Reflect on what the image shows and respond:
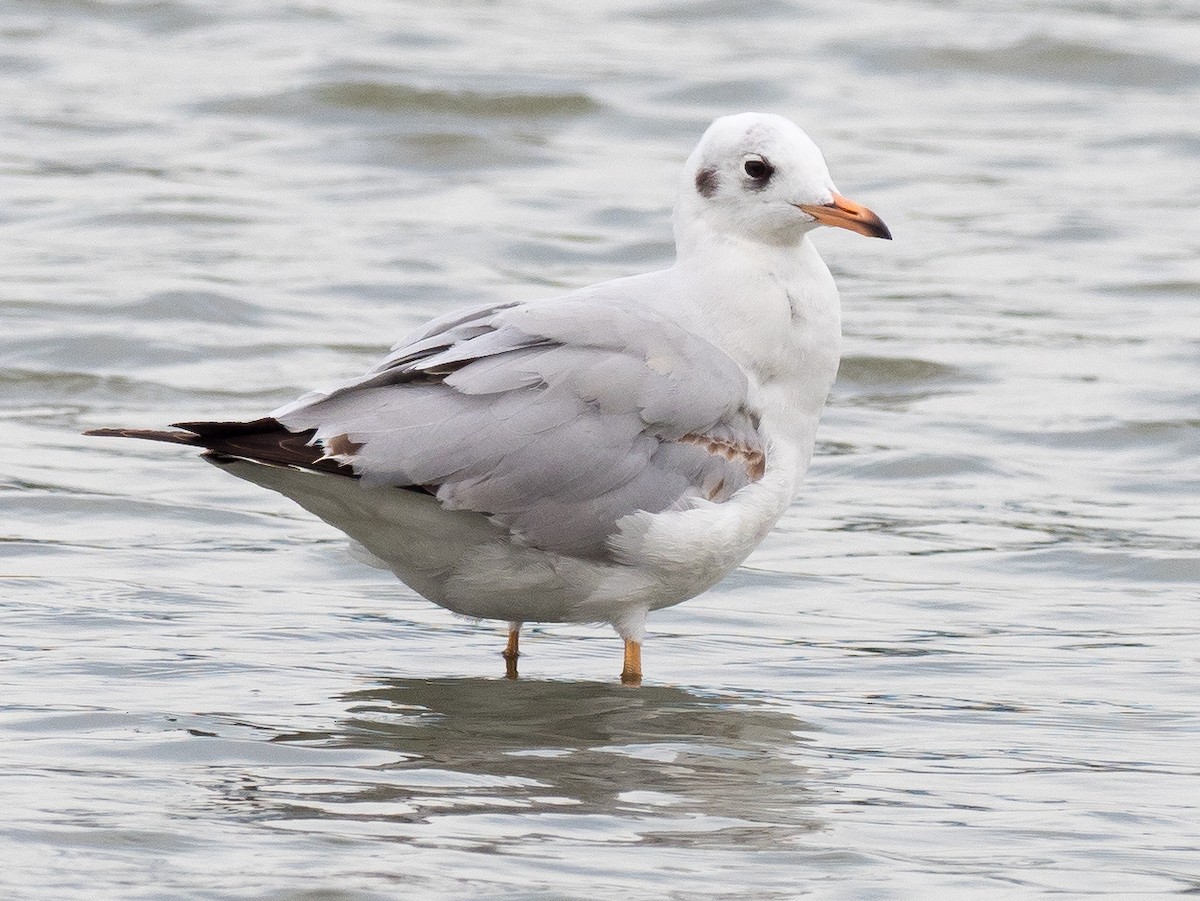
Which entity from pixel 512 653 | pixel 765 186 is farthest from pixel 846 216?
pixel 512 653

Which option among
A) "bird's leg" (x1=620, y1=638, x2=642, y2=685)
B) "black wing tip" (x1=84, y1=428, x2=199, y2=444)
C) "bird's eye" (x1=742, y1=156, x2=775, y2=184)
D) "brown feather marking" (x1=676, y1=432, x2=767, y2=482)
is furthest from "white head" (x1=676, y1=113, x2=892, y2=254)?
"black wing tip" (x1=84, y1=428, x2=199, y2=444)

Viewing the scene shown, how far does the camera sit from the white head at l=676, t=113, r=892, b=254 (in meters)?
6.23

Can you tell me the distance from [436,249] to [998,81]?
18.5 ft

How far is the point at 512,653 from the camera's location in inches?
249

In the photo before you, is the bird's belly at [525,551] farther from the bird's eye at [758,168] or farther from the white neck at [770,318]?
the bird's eye at [758,168]

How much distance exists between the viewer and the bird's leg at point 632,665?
20.1ft

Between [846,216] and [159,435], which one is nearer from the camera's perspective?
[159,435]

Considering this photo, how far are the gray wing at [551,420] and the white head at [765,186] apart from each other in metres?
0.48

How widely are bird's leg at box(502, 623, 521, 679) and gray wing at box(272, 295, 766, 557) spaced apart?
0.60 m

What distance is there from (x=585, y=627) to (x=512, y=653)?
0.72 metres

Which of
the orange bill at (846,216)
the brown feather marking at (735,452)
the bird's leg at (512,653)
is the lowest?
the bird's leg at (512,653)

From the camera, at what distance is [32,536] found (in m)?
7.55

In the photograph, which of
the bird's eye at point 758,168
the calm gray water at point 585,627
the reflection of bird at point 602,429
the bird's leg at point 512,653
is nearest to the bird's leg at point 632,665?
the reflection of bird at point 602,429

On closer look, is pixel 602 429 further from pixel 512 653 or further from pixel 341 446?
pixel 512 653
